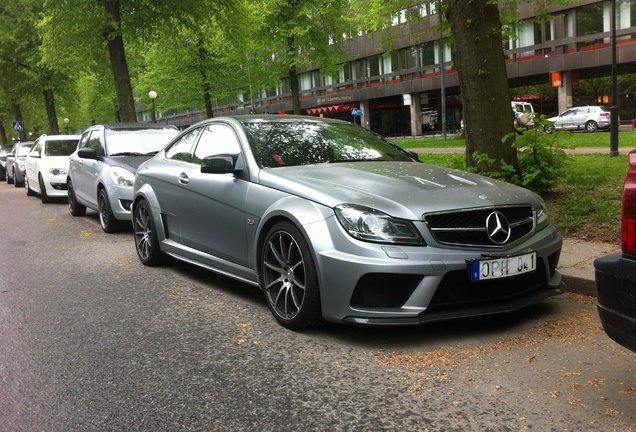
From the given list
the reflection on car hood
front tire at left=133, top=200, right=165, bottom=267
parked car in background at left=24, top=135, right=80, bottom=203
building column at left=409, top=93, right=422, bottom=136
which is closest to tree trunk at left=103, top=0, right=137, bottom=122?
parked car in background at left=24, top=135, right=80, bottom=203

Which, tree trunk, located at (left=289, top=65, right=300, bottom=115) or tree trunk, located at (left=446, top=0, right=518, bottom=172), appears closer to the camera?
tree trunk, located at (left=446, top=0, right=518, bottom=172)

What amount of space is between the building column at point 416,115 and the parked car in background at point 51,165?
36.4 metres

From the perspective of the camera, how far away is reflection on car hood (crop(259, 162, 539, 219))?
13.6 feet

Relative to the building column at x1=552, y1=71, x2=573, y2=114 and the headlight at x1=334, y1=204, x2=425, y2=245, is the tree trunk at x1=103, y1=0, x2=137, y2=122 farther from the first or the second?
the building column at x1=552, y1=71, x2=573, y2=114

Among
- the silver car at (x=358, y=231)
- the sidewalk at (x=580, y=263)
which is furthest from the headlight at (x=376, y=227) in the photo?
the sidewalk at (x=580, y=263)

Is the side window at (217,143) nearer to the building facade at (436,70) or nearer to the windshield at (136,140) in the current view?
the windshield at (136,140)

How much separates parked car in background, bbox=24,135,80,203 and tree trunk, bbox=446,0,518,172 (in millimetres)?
10595

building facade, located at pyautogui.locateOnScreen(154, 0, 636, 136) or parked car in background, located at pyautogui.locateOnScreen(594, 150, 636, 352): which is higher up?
building facade, located at pyautogui.locateOnScreen(154, 0, 636, 136)

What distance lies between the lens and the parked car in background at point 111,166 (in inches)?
374

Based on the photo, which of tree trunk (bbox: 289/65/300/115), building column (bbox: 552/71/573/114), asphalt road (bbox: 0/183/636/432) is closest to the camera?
asphalt road (bbox: 0/183/636/432)

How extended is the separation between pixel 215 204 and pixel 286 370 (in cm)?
202

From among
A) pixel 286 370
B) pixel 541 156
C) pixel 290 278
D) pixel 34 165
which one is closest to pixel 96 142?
pixel 34 165

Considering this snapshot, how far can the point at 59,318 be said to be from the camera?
514 centimetres

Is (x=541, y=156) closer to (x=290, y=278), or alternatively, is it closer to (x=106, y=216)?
(x=290, y=278)
